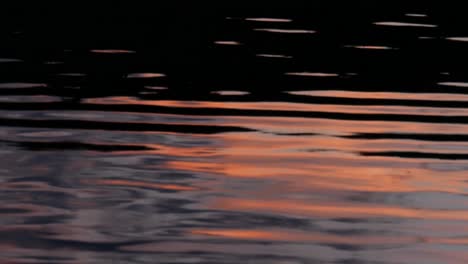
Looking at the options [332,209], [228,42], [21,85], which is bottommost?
[228,42]

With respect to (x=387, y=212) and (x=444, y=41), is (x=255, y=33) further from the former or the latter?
(x=387, y=212)

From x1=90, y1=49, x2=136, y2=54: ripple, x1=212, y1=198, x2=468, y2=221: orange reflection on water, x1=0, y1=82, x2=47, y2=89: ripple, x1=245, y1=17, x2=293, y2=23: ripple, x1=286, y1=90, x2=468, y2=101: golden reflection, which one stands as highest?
x1=212, y1=198, x2=468, y2=221: orange reflection on water

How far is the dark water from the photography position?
6391 mm

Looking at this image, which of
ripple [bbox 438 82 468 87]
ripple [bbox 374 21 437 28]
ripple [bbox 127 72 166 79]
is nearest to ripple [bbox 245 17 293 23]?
ripple [bbox 374 21 437 28]

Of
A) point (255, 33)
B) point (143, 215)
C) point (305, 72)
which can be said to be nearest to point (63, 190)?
point (143, 215)

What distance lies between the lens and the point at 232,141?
8.91 metres

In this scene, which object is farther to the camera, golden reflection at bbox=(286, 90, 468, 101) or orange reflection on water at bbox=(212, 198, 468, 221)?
golden reflection at bbox=(286, 90, 468, 101)

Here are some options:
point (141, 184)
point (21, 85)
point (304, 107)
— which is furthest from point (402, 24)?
point (141, 184)

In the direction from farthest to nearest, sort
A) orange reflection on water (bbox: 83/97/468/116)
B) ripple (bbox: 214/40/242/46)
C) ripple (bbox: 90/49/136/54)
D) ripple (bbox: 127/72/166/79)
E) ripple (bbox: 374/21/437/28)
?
ripple (bbox: 374/21/437/28)
ripple (bbox: 214/40/242/46)
ripple (bbox: 90/49/136/54)
ripple (bbox: 127/72/166/79)
orange reflection on water (bbox: 83/97/468/116)

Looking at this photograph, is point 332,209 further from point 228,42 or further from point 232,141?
point 228,42

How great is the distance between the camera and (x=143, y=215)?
680cm

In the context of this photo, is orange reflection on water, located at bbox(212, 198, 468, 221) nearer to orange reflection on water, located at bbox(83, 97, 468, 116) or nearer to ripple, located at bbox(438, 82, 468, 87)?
orange reflection on water, located at bbox(83, 97, 468, 116)

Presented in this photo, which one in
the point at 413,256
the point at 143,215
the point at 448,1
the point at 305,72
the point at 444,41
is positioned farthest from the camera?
the point at 448,1

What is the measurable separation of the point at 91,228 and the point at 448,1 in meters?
13.7
